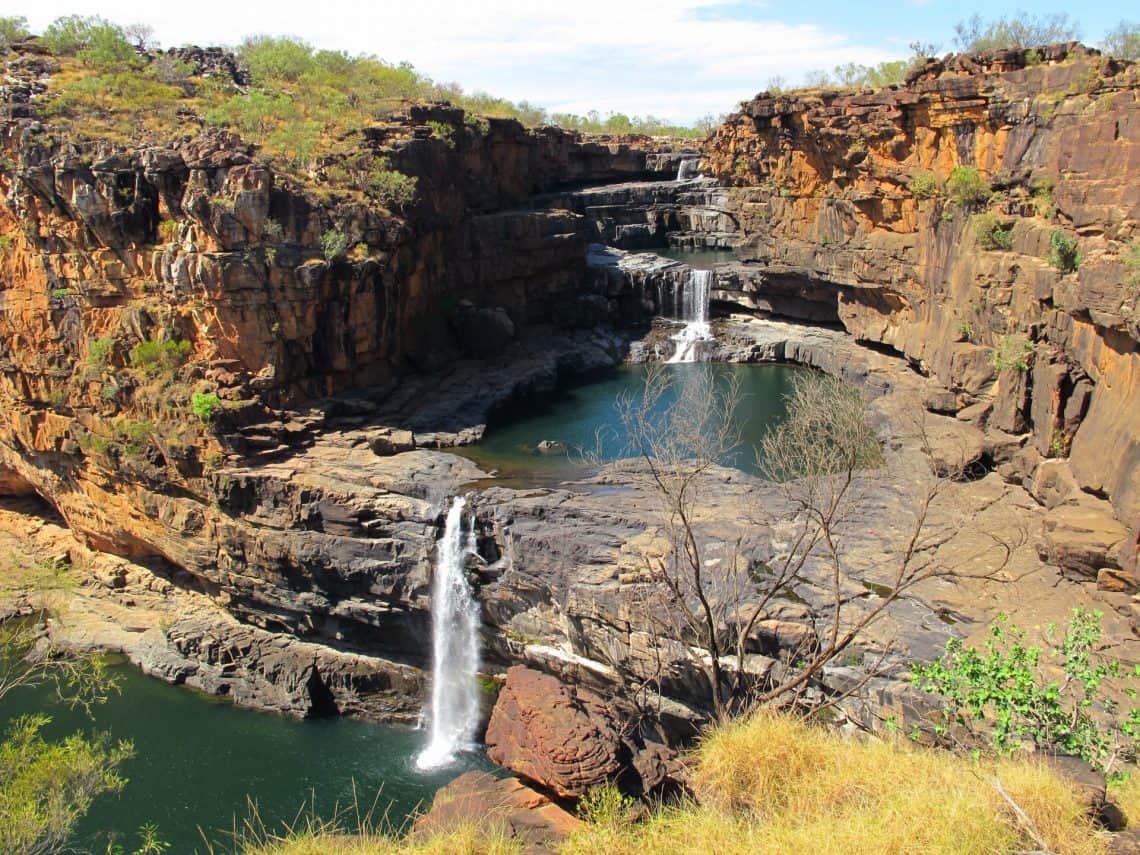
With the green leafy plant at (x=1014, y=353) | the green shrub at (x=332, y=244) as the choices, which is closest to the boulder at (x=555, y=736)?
the green leafy plant at (x=1014, y=353)

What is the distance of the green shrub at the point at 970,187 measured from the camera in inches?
1131

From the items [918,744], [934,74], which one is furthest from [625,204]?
[918,744]


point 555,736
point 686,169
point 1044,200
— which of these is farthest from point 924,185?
point 686,169

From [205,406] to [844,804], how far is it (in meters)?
21.1

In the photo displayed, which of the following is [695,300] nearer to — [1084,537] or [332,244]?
[332,244]

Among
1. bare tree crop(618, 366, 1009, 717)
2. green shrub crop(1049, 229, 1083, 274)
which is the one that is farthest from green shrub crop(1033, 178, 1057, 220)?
bare tree crop(618, 366, 1009, 717)

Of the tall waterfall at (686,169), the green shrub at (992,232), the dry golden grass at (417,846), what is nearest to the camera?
the dry golden grass at (417,846)

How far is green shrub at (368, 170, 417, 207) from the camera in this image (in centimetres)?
3148

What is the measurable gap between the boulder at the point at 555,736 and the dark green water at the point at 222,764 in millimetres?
4619

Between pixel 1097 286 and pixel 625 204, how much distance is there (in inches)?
1499

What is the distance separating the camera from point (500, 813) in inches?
548

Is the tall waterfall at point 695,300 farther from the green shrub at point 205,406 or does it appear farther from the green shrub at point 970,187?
the green shrub at point 205,406

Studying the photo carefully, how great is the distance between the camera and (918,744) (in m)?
12.9

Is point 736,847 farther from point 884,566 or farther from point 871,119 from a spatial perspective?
point 871,119
